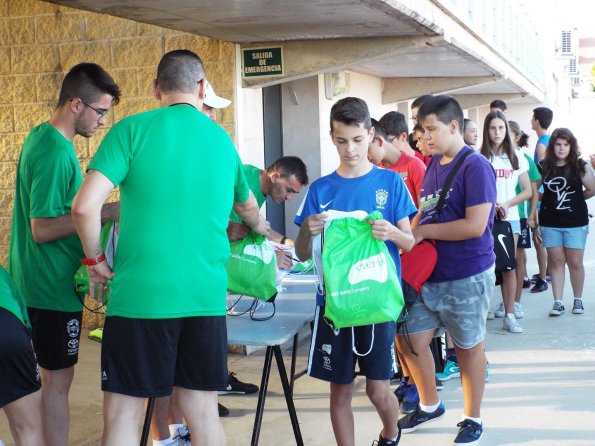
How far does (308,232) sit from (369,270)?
0.34 metres

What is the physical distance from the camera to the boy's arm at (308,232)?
378cm

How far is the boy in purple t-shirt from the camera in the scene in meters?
4.53

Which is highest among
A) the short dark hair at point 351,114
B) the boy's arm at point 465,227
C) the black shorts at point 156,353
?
the short dark hair at point 351,114

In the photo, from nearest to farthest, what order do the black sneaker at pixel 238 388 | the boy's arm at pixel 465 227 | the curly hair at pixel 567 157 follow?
the boy's arm at pixel 465 227 → the black sneaker at pixel 238 388 → the curly hair at pixel 567 157

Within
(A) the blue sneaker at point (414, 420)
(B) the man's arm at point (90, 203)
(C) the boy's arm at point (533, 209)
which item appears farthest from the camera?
(C) the boy's arm at point (533, 209)

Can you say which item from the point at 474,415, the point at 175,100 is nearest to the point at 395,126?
the point at 474,415

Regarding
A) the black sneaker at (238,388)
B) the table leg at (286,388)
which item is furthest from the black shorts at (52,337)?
the black sneaker at (238,388)

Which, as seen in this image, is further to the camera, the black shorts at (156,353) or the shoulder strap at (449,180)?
the shoulder strap at (449,180)

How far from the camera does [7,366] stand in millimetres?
3100

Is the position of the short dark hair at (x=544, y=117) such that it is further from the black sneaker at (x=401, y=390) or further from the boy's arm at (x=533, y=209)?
the black sneaker at (x=401, y=390)

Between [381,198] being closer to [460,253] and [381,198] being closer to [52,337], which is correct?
[460,253]

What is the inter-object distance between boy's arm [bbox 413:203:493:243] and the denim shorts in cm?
403

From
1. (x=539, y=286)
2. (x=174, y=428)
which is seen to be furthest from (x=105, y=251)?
(x=539, y=286)

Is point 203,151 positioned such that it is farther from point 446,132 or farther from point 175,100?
point 446,132
